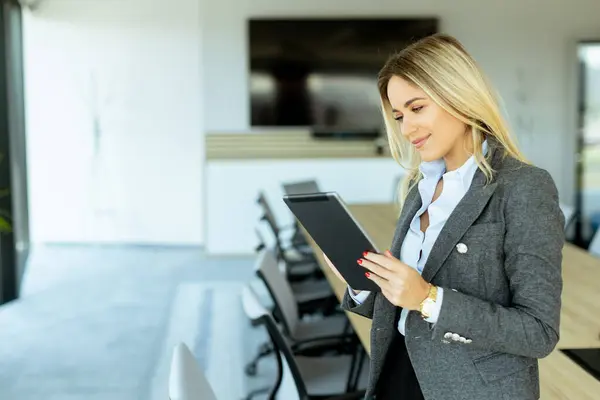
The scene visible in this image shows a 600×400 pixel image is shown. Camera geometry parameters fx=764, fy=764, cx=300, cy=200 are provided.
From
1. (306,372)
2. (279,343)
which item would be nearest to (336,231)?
(279,343)

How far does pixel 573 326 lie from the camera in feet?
8.23

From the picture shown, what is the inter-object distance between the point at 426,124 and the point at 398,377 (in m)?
0.50

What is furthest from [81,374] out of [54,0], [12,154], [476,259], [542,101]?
[542,101]

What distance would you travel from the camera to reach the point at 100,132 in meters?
7.92

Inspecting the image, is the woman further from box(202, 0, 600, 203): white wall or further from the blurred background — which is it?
box(202, 0, 600, 203): white wall

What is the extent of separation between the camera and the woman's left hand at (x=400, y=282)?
1187 mm

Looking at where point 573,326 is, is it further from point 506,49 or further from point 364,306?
point 506,49

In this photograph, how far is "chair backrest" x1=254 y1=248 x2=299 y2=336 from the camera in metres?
3.02

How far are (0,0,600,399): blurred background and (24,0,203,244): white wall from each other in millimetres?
15

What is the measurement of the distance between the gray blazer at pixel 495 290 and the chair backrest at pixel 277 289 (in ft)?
5.51

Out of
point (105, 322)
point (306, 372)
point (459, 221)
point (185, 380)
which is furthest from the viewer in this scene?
point (105, 322)

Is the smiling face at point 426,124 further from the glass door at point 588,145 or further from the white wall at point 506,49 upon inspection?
the glass door at point 588,145

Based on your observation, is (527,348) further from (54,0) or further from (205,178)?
(54,0)

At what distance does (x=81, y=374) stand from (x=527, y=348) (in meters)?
3.43
